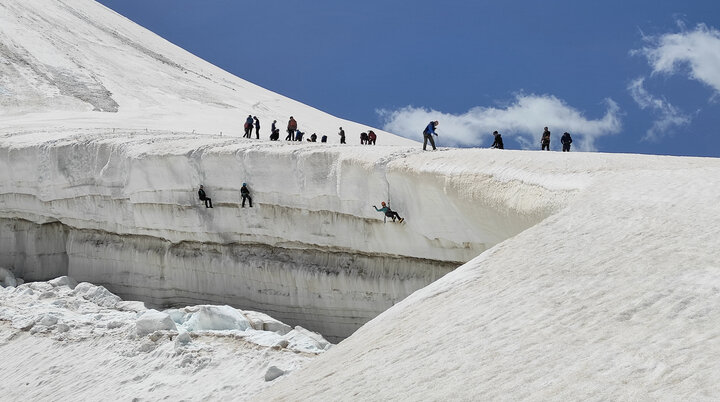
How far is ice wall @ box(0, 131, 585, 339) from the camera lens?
11641 mm

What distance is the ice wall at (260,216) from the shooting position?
458 inches

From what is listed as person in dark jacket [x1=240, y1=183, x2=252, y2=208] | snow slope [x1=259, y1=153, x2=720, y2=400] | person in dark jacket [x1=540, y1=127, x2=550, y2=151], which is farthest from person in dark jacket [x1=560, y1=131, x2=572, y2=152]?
snow slope [x1=259, y1=153, x2=720, y2=400]

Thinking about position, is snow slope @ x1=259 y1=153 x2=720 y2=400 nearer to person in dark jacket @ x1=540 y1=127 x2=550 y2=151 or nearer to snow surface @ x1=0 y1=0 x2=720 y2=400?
snow surface @ x1=0 y1=0 x2=720 y2=400

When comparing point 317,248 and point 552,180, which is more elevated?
point 552,180

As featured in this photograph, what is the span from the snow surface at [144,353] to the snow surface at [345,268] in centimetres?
4

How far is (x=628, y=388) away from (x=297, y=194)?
1073cm

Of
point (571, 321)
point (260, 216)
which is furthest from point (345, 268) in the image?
point (571, 321)

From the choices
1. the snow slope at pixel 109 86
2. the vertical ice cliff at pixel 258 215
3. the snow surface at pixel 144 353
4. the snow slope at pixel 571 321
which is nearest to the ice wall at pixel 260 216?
the vertical ice cliff at pixel 258 215

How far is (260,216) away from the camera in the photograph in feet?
49.4

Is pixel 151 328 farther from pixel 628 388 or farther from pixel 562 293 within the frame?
pixel 628 388

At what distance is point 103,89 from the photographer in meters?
31.3

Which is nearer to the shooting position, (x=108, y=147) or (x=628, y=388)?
(x=628, y=388)

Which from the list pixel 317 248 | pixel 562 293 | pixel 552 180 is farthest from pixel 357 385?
pixel 317 248

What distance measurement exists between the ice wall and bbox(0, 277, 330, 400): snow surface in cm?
202
